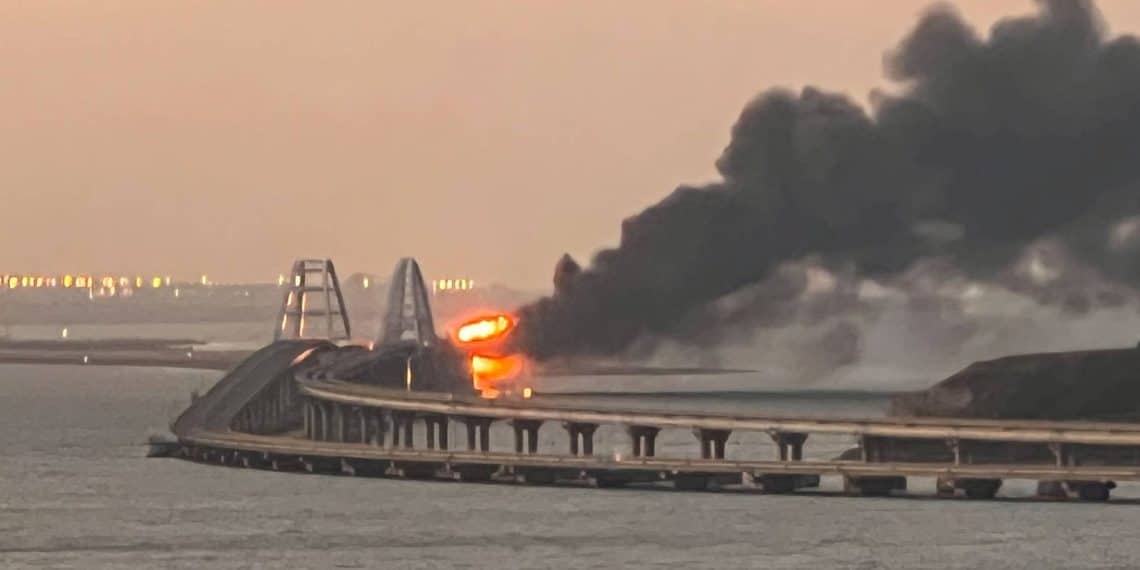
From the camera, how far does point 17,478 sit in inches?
5625

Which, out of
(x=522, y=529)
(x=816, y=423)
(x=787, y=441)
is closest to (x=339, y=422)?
(x=787, y=441)

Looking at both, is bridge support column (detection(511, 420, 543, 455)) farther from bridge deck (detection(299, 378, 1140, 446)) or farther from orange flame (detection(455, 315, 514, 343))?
orange flame (detection(455, 315, 514, 343))

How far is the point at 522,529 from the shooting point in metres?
107

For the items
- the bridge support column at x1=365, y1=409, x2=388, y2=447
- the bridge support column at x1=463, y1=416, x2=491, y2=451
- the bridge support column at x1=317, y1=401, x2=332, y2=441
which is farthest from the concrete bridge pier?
the bridge support column at x1=317, y1=401, x2=332, y2=441

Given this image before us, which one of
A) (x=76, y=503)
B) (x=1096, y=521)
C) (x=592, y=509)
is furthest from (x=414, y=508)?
(x=1096, y=521)

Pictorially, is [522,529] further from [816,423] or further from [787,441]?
[787,441]

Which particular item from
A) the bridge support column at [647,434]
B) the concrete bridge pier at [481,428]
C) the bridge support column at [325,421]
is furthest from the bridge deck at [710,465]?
the bridge support column at [325,421]

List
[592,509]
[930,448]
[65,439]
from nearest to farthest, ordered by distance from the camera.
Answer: [592,509], [930,448], [65,439]

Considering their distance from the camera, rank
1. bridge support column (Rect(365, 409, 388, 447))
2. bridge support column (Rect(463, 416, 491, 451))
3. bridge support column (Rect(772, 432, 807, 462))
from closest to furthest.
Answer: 1. bridge support column (Rect(772, 432, 807, 462))
2. bridge support column (Rect(463, 416, 491, 451))
3. bridge support column (Rect(365, 409, 388, 447))

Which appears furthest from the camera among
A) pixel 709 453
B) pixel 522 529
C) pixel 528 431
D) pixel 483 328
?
pixel 483 328

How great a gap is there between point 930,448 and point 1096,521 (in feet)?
91.8

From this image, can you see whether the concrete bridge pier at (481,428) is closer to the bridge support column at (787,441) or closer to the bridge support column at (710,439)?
the bridge support column at (710,439)

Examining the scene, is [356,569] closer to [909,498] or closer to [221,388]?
[909,498]

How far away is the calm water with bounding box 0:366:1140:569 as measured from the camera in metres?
96.1
